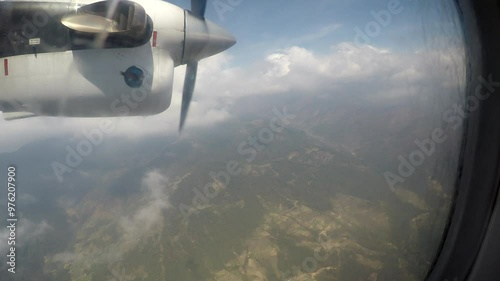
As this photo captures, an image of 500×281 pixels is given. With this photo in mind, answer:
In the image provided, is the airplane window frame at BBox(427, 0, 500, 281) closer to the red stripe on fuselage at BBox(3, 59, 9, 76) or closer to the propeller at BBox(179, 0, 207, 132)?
the propeller at BBox(179, 0, 207, 132)

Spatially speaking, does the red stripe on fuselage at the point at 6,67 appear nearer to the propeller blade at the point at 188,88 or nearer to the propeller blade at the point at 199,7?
the propeller blade at the point at 188,88

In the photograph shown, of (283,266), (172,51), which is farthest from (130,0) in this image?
(283,266)

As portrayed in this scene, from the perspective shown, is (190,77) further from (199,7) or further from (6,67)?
(6,67)

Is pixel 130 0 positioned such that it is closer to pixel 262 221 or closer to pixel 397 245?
pixel 397 245

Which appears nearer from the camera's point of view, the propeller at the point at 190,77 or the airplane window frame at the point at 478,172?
the airplane window frame at the point at 478,172

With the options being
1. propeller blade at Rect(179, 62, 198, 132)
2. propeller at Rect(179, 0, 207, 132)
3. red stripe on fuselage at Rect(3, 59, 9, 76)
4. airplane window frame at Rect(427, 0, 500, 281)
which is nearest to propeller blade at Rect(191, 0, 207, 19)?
propeller at Rect(179, 0, 207, 132)

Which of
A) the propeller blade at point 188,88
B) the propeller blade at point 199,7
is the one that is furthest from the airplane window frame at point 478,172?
the propeller blade at point 188,88
